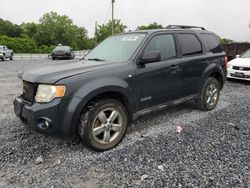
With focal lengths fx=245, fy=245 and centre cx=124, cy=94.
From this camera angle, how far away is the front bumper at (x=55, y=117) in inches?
123

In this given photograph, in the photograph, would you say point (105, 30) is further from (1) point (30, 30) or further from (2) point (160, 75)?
(2) point (160, 75)

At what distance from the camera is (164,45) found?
4.40m

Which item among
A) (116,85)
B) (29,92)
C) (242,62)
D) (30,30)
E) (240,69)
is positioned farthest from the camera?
(30,30)

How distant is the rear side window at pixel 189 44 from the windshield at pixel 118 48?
92cm

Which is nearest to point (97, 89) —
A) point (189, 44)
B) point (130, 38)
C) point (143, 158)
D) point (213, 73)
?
point (143, 158)

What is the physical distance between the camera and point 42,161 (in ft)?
10.8

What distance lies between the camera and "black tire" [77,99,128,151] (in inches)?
131

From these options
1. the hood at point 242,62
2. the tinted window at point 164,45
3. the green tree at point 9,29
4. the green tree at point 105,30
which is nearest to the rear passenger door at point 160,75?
A: the tinted window at point 164,45

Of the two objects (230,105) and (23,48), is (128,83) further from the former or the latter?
(23,48)

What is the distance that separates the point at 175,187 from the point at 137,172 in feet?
1.68

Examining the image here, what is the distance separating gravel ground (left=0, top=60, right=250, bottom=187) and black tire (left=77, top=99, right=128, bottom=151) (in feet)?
0.48

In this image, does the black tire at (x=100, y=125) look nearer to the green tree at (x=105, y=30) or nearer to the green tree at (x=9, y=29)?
the green tree at (x=105, y=30)

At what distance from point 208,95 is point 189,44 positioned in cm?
130

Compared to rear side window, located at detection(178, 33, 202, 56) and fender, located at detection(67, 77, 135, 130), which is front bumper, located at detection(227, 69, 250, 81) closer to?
rear side window, located at detection(178, 33, 202, 56)
